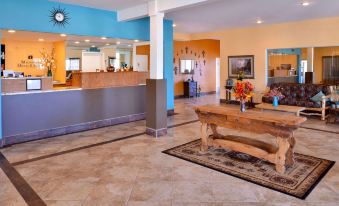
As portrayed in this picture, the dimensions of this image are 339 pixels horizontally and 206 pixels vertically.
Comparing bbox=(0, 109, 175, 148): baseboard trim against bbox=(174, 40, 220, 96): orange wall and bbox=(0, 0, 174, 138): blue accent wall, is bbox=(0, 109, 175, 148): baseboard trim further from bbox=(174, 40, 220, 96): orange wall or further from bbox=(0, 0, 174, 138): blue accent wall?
bbox=(174, 40, 220, 96): orange wall

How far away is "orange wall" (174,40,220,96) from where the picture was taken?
12.3 metres

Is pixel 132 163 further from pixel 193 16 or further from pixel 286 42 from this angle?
pixel 286 42

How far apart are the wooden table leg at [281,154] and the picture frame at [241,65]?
21.0 feet

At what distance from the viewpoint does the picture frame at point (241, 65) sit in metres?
9.66

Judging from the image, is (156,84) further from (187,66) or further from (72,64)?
(187,66)

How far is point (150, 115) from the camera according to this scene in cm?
568

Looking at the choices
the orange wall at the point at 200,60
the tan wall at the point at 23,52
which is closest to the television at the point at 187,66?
the orange wall at the point at 200,60

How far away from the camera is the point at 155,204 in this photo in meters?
2.87

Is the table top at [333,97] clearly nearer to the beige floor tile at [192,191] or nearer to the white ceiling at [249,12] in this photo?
the white ceiling at [249,12]

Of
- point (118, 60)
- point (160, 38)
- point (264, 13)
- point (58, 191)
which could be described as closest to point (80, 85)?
point (118, 60)

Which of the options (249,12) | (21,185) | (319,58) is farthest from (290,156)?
(319,58)

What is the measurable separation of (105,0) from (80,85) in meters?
1.97

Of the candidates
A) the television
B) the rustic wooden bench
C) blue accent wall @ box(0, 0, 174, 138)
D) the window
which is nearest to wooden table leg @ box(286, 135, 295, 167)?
the rustic wooden bench

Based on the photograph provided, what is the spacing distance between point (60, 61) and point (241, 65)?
613 cm
